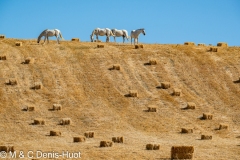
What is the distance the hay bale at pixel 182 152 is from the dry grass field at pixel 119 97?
1.23 metres

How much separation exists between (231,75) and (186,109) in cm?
989

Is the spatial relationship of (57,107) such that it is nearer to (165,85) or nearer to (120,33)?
(165,85)

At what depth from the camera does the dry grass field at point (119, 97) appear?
1625 inches

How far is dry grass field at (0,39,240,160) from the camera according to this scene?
41.3 metres

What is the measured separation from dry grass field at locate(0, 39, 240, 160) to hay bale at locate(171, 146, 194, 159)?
123 centimetres

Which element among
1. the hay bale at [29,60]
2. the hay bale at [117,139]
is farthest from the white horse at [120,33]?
the hay bale at [117,139]

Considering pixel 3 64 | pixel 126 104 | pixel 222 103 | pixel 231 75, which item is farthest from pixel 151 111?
pixel 3 64

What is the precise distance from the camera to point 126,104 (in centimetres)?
5362

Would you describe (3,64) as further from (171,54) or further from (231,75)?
(231,75)

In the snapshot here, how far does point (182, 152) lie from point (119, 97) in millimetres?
21776

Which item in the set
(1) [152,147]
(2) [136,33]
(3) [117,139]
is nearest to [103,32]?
(2) [136,33]

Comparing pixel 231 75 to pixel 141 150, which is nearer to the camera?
pixel 141 150

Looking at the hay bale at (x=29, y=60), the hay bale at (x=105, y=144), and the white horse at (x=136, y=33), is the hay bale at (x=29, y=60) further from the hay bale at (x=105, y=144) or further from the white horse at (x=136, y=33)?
the hay bale at (x=105, y=144)

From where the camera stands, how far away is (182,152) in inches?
1320
